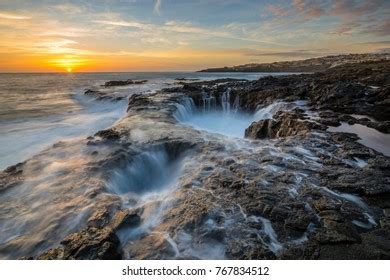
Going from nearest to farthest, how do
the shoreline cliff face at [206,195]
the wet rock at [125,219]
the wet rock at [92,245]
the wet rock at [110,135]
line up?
1. the wet rock at [92,245]
2. the shoreline cliff face at [206,195]
3. the wet rock at [125,219]
4. the wet rock at [110,135]

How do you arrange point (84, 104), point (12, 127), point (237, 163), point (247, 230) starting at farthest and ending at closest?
point (84, 104) < point (12, 127) < point (237, 163) < point (247, 230)

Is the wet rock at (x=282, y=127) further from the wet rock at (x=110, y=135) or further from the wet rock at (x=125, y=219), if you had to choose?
the wet rock at (x=125, y=219)

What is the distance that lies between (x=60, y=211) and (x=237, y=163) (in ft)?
11.8

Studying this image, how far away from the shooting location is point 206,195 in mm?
5137

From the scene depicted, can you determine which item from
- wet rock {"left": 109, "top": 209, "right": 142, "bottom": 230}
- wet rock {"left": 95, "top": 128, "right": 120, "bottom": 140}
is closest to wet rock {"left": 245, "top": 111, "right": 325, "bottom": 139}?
wet rock {"left": 95, "top": 128, "right": 120, "bottom": 140}

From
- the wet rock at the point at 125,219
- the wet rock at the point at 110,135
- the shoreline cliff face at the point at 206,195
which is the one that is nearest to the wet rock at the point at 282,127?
the shoreline cliff face at the point at 206,195

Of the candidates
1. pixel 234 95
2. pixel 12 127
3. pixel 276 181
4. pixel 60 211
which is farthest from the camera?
pixel 234 95

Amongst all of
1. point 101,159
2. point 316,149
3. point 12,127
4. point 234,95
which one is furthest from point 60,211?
point 234,95

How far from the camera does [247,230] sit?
4.13m

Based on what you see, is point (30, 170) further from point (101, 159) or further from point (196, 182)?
point (196, 182)

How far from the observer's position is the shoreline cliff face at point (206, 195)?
3.85m

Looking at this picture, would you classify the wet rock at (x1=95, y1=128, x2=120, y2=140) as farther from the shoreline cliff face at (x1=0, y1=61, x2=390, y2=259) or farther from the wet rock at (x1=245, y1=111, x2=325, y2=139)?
the wet rock at (x1=245, y1=111, x2=325, y2=139)

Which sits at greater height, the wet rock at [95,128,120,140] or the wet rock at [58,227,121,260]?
the wet rock at [95,128,120,140]

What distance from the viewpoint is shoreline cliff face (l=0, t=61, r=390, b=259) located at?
385 centimetres
